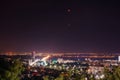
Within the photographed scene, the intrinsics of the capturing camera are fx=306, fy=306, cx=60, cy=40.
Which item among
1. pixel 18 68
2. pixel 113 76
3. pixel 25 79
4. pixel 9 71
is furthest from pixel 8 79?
pixel 25 79

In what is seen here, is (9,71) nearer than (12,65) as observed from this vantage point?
Yes

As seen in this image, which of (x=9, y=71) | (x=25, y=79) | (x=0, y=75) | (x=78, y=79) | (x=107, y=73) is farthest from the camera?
(x=25, y=79)

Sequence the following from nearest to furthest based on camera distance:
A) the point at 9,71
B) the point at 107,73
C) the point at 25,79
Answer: the point at 9,71, the point at 107,73, the point at 25,79

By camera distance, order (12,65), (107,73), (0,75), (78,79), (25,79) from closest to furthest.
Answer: (0,75) < (12,65) < (78,79) < (107,73) < (25,79)

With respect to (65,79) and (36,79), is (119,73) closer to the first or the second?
(65,79)

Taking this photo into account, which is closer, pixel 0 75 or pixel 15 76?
pixel 0 75

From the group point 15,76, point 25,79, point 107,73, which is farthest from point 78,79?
point 15,76

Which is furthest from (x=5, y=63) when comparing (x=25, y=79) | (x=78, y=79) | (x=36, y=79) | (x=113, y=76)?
(x=36, y=79)

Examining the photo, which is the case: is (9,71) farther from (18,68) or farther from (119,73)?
(119,73)

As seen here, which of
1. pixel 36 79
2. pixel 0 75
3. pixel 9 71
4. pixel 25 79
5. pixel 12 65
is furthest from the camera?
pixel 36 79
